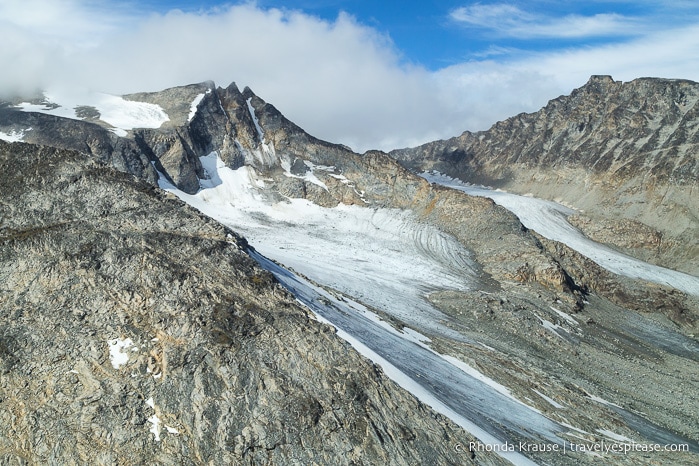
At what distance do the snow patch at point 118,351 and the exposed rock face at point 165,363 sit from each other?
0.18 ft

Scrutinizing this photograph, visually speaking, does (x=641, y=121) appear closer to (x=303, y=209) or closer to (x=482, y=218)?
(x=482, y=218)

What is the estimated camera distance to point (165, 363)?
68.2 feet

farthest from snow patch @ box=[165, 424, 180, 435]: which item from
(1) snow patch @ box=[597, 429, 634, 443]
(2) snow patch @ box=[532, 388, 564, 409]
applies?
(1) snow patch @ box=[597, 429, 634, 443]

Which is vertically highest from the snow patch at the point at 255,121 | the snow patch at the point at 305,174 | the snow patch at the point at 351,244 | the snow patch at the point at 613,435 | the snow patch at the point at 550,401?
the snow patch at the point at 255,121

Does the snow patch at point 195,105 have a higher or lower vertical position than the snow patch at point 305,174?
higher

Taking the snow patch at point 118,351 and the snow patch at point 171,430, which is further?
the snow patch at point 118,351

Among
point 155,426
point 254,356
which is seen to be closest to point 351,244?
point 254,356

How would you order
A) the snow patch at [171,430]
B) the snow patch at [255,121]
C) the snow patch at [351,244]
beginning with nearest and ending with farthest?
1. the snow patch at [171,430]
2. the snow patch at [351,244]
3. the snow patch at [255,121]

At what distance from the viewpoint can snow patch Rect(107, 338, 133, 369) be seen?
2066 cm

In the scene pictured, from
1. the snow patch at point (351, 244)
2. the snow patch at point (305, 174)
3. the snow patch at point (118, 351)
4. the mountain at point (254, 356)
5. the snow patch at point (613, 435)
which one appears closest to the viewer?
the mountain at point (254, 356)

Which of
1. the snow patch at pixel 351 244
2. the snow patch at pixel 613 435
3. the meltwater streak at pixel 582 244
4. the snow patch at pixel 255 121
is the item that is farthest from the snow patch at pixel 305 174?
the snow patch at pixel 613 435

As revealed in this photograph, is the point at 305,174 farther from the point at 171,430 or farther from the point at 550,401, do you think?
the point at 171,430

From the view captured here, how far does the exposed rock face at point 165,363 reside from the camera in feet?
62.5

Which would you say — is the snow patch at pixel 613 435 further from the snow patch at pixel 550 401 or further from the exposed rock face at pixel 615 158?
the exposed rock face at pixel 615 158
